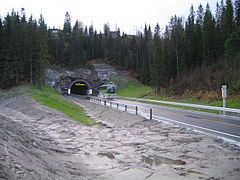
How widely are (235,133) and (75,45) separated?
102m

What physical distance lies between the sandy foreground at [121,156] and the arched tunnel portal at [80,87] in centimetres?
7191

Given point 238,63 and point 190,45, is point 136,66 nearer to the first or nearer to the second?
point 190,45

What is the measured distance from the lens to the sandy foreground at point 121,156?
9.18 m

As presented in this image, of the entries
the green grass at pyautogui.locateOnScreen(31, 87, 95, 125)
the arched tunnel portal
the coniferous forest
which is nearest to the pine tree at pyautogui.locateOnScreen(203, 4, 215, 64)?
the coniferous forest

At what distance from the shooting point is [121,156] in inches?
499

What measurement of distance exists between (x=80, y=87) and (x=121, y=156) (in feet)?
292

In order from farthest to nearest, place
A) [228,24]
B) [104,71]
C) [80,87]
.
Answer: [104,71] → [80,87] → [228,24]

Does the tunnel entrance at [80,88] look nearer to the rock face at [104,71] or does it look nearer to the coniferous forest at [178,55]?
the rock face at [104,71]

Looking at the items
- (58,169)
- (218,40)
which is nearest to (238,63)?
(218,40)

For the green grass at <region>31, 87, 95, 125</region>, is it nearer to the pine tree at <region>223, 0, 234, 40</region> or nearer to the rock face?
the pine tree at <region>223, 0, 234, 40</region>

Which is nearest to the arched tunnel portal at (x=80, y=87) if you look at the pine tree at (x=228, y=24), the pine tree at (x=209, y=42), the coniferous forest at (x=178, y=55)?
the coniferous forest at (x=178, y=55)

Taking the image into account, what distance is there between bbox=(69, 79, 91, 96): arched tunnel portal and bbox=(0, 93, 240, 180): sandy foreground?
7191 centimetres

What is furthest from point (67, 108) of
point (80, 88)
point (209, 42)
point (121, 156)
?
point (80, 88)

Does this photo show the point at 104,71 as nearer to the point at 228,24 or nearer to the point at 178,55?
the point at 178,55
